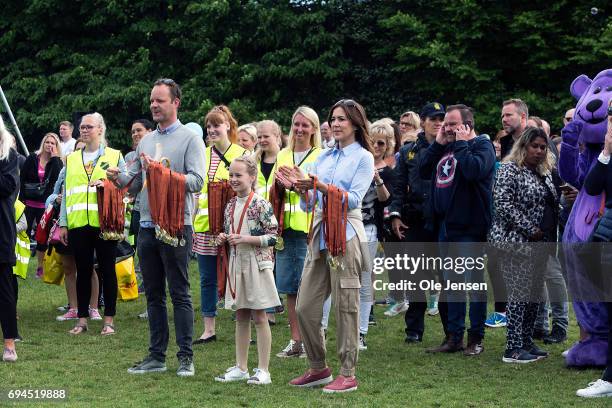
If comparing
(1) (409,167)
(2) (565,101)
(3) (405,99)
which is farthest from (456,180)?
(3) (405,99)

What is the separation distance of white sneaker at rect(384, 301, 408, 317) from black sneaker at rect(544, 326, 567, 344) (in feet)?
6.98

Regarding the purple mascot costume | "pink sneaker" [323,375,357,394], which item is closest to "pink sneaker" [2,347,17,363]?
"pink sneaker" [323,375,357,394]

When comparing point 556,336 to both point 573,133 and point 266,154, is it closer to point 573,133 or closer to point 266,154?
point 573,133

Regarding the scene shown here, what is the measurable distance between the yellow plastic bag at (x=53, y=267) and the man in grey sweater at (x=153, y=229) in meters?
3.50

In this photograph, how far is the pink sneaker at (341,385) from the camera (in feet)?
23.8

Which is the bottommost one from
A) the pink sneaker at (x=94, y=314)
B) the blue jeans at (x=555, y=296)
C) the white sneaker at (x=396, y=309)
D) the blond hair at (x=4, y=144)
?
the white sneaker at (x=396, y=309)

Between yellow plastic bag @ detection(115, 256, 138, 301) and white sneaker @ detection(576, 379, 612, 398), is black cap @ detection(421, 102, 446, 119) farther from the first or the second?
yellow plastic bag @ detection(115, 256, 138, 301)

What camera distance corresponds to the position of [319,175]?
24.4ft

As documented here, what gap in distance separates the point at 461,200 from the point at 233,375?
248cm

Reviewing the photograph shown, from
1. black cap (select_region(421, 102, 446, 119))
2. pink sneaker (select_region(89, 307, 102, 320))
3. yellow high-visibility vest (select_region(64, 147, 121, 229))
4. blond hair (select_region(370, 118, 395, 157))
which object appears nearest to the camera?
black cap (select_region(421, 102, 446, 119))

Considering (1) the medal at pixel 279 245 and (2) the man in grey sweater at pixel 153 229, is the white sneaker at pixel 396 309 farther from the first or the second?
(2) the man in grey sweater at pixel 153 229

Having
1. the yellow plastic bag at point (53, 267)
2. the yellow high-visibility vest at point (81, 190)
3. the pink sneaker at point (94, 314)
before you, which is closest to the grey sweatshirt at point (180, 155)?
the yellow high-visibility vest at point (81, 190)

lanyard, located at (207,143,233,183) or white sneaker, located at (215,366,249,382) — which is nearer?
white sneaker, located at (215,366,249,382)

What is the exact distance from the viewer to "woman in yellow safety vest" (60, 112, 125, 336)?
9.85 m
